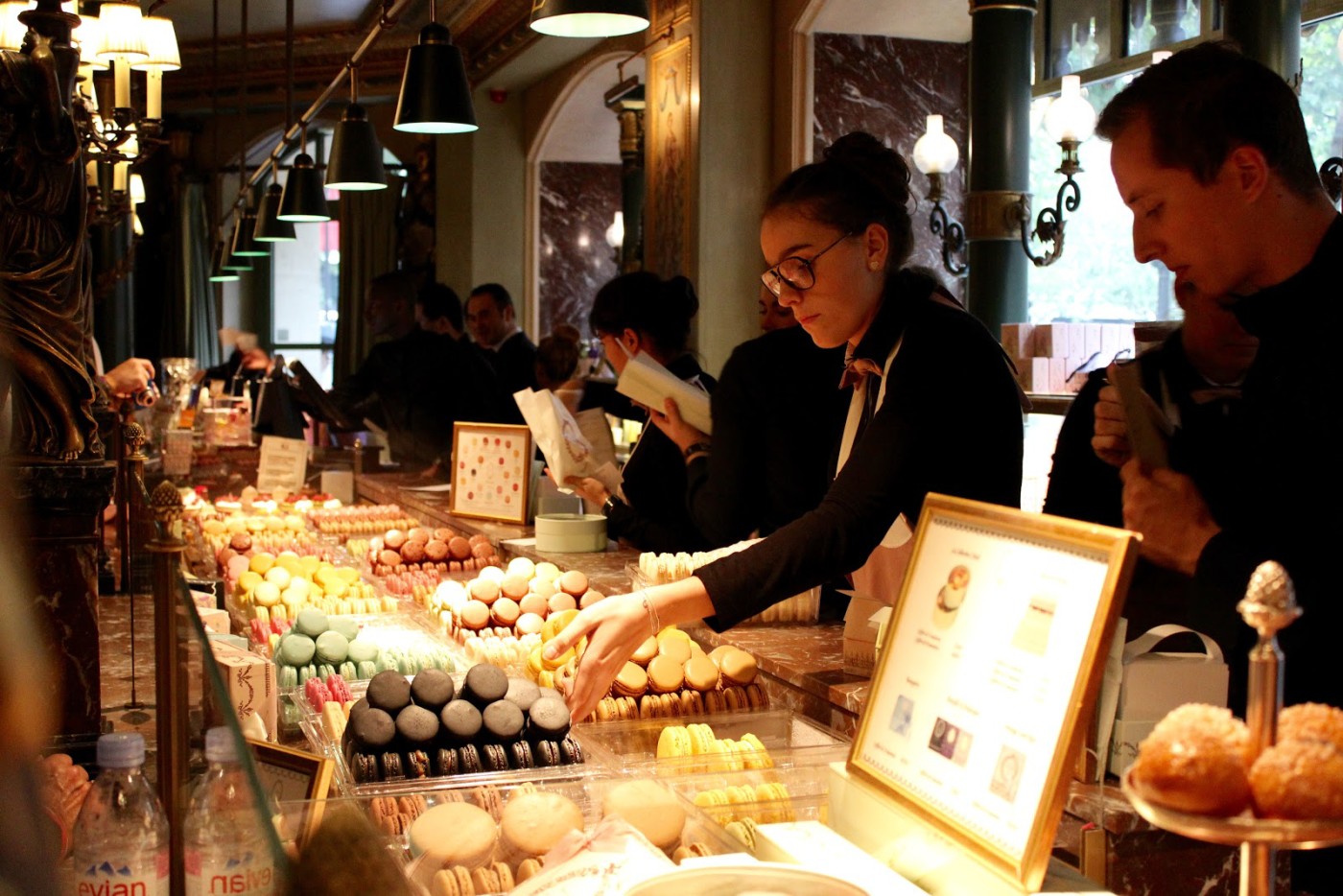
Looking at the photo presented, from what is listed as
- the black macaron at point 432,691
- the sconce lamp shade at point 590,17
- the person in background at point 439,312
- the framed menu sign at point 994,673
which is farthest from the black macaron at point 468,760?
the person in background at point 439,312

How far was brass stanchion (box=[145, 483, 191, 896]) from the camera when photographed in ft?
4.59

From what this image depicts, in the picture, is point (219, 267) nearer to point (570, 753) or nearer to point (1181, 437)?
point (570, 753)

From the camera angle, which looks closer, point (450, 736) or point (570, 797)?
point (570, 797)

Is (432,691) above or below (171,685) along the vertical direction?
below

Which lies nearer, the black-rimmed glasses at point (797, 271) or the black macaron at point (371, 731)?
the black macaron at point (371, 731)

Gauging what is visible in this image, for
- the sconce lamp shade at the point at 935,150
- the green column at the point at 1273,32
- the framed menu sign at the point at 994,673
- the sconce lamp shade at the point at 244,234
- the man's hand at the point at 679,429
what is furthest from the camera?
the sconce lamp shade at the point at 244,234

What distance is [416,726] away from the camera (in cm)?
204

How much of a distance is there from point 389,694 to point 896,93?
241 inches

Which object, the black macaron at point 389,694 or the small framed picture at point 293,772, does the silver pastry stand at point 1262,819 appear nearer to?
the small framed picture at point 293,772

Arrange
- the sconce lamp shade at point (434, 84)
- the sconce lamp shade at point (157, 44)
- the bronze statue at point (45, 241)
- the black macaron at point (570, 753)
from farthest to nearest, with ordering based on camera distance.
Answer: the sconce lamp shade at point (157, 44) < the sconce lamp shade at point (434, 84) < the bronze statue at point (45, 241) < the black macaron at point (570, 753)

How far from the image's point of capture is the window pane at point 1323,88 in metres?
6.10

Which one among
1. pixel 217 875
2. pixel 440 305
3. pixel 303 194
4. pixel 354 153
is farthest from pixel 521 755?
pixel 303 194

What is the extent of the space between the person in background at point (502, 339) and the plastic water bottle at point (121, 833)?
240 inches

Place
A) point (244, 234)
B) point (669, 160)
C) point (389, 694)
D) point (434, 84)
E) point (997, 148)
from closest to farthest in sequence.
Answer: point (389, 694) → point (434, 84) → point (997, 148) → point (669, 160) → point (244, 234)
